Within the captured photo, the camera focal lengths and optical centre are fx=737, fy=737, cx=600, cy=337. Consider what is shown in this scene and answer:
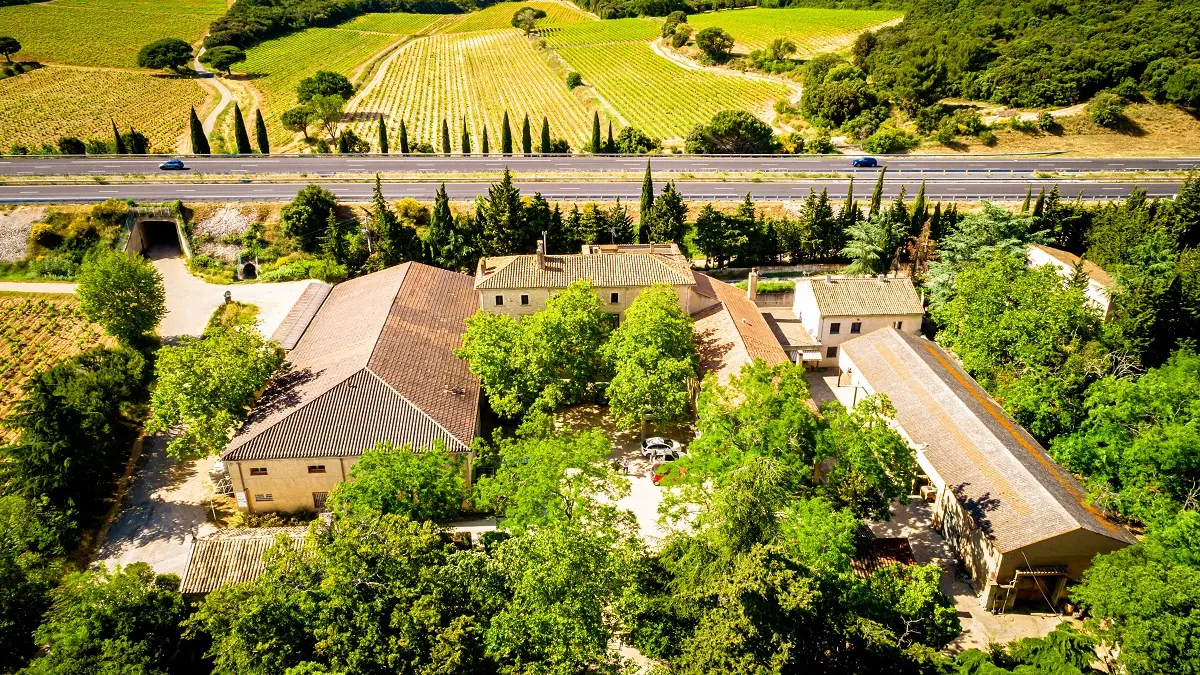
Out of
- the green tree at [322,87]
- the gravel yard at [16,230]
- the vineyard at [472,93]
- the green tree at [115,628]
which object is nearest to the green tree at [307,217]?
the gravel yard at [16,230]

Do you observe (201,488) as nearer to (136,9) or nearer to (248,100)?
(248,100)

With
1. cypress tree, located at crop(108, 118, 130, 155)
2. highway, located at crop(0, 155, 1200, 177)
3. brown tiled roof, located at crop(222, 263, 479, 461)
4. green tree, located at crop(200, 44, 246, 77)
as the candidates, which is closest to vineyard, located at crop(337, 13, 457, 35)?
green tree, located at crop(200, 44, 246, 77)

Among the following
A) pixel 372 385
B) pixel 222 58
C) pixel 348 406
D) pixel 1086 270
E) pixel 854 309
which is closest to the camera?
pixel 348 406

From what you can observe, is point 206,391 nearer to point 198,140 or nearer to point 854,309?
point 854,309

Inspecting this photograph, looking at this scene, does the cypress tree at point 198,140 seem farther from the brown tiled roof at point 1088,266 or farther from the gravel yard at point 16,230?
the brown tiled roof at point 1088,266

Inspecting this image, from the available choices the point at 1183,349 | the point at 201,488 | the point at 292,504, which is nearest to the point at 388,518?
the point at 292,504

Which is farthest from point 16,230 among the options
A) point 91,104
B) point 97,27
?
point 97,27
